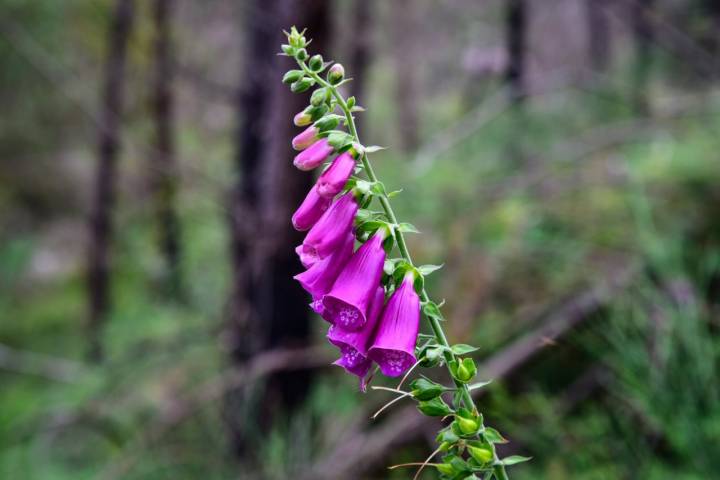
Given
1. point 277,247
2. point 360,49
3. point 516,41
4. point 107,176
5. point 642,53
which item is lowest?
point 277,247

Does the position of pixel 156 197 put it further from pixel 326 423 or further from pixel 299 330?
pixel 326 423

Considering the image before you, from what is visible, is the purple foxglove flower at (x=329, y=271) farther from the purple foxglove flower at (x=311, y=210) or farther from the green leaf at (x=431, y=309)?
the green leaf at (x=431, y=309)

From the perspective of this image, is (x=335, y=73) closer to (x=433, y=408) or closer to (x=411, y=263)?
(x=411, y=263)

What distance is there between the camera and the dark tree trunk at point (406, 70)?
11.4 meters

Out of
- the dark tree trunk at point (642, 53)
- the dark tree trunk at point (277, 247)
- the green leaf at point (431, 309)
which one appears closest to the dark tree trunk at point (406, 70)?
the dark tree trunk at point (642, 53)

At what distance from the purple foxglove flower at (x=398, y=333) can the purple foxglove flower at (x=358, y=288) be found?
0.12 feet

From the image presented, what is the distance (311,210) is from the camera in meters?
1.09

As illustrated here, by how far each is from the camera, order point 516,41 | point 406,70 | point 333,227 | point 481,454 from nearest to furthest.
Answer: point 481,454, point 333,227, point 516,41, point 406,70

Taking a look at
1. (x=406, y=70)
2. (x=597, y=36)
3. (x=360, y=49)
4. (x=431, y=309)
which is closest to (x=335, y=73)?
(x=431, y=309)

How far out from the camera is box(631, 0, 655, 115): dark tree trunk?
16.7ft

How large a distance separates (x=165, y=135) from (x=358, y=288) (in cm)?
691

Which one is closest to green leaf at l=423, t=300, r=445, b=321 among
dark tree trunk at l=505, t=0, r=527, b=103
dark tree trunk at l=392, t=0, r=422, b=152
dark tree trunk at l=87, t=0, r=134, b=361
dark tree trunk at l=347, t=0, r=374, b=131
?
dark tree trunk at l=505, t=0, r=527, b=103

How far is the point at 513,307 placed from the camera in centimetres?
338

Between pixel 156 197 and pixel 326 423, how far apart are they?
465 centimetres
